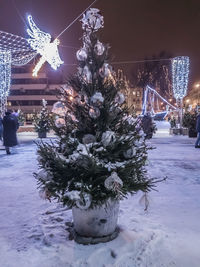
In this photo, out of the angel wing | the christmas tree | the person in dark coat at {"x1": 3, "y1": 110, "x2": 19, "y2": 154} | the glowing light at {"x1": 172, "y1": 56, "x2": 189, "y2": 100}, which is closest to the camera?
the christmas tree

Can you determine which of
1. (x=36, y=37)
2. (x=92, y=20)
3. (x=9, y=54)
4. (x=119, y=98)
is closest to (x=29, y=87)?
(x=9, y=54)

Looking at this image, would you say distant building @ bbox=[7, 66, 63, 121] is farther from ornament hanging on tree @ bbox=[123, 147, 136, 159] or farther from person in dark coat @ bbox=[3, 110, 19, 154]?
ornament hanging on tree @ bbox=[123, 147, 136, 159]

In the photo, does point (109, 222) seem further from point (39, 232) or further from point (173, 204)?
point (173, 204)

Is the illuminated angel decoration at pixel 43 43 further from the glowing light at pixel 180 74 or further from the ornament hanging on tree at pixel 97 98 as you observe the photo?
the ornament hanging on tree at pixel 97 98

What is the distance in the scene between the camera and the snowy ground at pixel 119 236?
2.63 meters

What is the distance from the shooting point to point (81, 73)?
10.2ft

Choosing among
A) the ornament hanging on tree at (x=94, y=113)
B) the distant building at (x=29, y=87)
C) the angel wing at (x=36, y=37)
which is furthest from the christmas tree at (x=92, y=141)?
the distant building at (x=29, y=87)

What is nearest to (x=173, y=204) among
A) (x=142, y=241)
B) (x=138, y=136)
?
(x=142, y=241)

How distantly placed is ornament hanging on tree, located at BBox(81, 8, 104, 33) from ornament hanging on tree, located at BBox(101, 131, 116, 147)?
1.40 metres

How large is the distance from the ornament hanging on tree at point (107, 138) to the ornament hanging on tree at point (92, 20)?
A: 1396 millimetres

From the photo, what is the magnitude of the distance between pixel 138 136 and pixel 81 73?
1.08 meters

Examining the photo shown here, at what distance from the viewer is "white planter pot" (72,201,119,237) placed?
293 centimetres

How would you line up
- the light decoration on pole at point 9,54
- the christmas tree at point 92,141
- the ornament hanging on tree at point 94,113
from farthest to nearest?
1. the light decoration on pole at point 9,54
2. the ornament hanging on tree at point 94,113
3. the christmas tree at point 92,141

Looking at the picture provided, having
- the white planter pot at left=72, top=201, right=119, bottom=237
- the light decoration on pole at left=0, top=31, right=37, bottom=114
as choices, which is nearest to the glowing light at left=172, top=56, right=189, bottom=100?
the light decoration on pole at left=0, top=31, right=37, bottom=114
